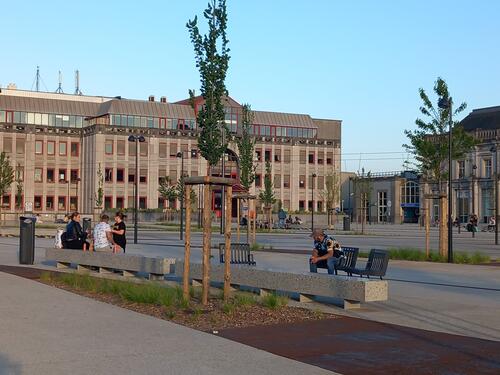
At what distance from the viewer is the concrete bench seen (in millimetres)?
17219

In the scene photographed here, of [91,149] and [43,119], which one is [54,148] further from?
[91,149]

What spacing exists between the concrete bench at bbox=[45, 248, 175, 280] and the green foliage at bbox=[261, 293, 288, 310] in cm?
453

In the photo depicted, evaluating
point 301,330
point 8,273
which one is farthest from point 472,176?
point 301,330

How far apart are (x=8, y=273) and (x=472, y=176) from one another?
78.6 metres

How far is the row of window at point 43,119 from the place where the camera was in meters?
89.8

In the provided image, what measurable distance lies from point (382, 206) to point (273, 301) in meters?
103

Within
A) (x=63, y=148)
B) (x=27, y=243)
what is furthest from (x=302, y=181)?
(x=27, y=243)

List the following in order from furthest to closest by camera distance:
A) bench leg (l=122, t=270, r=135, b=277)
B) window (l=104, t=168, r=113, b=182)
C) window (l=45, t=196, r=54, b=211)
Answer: window (l=45, t=196, r=54, b=211)
window (l=104, t=168, r=113, b=182)
bench leg (l=122, t=270, r=135, b=277)

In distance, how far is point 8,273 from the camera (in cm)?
1944

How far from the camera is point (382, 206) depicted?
113875 millimetres

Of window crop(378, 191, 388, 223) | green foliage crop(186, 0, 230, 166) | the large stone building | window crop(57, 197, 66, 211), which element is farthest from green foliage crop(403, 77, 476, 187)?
window crop(378, 191, 388, 223)

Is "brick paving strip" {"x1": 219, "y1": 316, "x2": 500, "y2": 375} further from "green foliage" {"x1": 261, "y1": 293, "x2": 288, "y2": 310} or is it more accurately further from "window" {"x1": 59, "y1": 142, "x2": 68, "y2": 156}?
"window" {"x1": 59, "y1": 142, "x2": 68, "y2": 156}

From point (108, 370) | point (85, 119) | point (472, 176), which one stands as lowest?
point (108, 370)

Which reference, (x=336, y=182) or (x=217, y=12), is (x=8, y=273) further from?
(x=336, y=182)
